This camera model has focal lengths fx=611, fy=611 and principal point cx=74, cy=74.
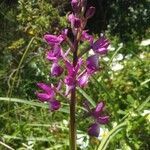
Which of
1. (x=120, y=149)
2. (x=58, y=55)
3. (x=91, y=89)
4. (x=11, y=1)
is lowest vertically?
(x=120, y=149)

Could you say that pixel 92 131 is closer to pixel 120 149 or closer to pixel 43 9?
pixel 120 149

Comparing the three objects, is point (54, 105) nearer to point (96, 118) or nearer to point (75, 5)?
point (96, 118)

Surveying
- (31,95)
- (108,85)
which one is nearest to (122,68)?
(108,85)

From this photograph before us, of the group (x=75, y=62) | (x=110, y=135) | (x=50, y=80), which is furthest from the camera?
(x=50, y=80)

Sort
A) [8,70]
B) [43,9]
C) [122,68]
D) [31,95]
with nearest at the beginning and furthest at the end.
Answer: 1. [122,68]
2. [31,95]
3. [8,70]
4. [43,9]

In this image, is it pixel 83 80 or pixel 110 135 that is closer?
pixel 83 80

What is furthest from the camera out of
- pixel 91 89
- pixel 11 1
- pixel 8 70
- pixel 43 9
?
pixel 11 1

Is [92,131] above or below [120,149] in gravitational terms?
above

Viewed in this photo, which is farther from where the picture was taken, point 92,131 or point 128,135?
point 128,135

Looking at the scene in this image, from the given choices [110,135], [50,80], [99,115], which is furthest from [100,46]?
[50,80]
